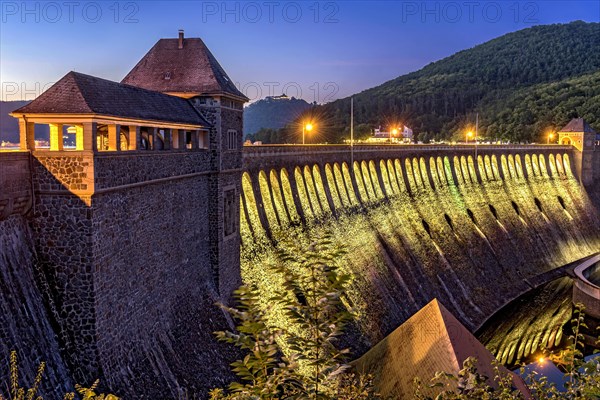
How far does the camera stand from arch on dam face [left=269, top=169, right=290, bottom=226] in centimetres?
3228

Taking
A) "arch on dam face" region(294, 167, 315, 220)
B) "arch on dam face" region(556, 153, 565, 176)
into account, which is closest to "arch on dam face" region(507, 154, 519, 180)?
"arch on dam face" region(556, 153, 565, 176)

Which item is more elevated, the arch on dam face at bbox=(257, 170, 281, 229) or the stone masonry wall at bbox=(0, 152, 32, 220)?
the stone masonry wall at bbox=(0, 152, 32, 220)

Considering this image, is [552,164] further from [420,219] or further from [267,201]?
[267,201]

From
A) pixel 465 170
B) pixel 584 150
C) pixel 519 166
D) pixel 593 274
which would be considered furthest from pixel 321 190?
pixel 584 150

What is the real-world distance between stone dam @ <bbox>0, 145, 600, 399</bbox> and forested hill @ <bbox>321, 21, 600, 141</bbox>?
60771 millimetres

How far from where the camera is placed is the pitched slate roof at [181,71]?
23.9 m

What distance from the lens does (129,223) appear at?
18.0 metres

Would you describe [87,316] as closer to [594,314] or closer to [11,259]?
[11,259]

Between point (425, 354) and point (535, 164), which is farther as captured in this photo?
point (535, 164)

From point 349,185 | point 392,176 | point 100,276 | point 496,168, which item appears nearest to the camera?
point 100,276

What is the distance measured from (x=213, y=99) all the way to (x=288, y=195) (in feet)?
35.8

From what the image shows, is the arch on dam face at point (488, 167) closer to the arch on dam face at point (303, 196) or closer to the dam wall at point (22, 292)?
the arch on dam face at point (303, 196)

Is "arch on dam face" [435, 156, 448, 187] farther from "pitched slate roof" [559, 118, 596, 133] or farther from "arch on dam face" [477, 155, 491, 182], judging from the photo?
"pitched slate roof" [559, 118, 596, 133]

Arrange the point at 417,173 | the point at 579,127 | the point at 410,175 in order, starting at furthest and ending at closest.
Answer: the point at 579,127 → the point at 417,173 → the point at 410,175
